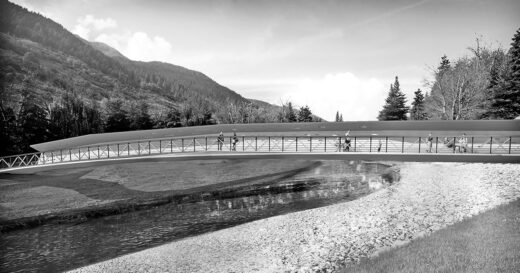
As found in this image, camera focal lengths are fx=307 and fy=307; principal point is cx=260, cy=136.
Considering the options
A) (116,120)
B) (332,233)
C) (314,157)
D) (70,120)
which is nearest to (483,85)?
(314,157)

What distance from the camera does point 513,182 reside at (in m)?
22.1

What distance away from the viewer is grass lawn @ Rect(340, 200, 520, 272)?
33.2ft

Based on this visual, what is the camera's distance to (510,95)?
4009 centimetres

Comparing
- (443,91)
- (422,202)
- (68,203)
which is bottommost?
(68,203)

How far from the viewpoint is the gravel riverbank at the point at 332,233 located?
1609 cm

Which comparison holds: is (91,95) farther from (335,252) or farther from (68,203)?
(335,252)

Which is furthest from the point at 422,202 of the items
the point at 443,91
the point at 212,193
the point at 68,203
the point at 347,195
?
the point at 443,91

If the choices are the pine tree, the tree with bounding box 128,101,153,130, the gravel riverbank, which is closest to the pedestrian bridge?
the gravel riverbank

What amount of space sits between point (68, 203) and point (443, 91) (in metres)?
54.1

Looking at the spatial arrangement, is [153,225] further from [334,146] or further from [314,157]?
[334,146]

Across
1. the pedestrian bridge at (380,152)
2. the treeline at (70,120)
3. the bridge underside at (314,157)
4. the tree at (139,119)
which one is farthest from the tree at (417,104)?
the tree at (139,119)

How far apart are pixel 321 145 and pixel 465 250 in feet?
78.4

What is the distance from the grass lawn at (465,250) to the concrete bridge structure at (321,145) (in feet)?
36.5

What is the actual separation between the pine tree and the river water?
899 inches
